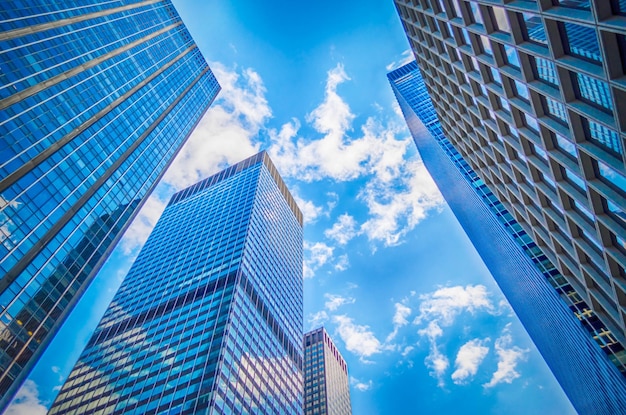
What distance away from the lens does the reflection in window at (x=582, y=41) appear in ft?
43.4

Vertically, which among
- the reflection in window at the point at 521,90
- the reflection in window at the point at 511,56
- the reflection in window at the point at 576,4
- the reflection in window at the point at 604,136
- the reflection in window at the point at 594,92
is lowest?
the reflection in window at the point at 604,136

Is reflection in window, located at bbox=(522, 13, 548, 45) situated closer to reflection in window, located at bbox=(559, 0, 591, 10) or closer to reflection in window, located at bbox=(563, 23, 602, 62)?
reflection in window, located at bbox=(563, 23, 602, 62)

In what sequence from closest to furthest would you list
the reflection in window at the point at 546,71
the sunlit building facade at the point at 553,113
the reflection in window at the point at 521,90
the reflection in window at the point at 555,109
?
the sunlit building facade at the point at 553,113 → the reflection in window at the point at 546,71 → the reflection in window at the point at 555,109 → the reflection in window at the point at 521,90

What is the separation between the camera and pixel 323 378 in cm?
14762

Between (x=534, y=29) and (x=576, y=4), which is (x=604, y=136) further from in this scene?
(x=534, y=29)

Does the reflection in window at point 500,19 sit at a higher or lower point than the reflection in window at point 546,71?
higher

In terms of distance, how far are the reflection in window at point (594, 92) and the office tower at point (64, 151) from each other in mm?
56808

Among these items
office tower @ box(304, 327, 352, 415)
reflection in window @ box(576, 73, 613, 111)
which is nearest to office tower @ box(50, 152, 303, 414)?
office tower @ box(304, 327, 352, 415)

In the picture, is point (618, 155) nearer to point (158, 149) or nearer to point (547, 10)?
point (547, 10)

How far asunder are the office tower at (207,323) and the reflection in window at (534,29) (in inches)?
2461

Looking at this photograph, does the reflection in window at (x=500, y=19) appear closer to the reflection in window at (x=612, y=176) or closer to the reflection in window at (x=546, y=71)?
the reflection in window at (x=546, y=71)

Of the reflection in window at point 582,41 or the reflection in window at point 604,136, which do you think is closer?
the reflection in window at point 582,41

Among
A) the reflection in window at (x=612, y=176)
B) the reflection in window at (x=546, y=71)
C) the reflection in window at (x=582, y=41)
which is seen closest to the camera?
the reflection in window at (x=582, y=41)

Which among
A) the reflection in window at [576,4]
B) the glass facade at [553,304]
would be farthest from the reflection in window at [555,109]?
the reflection in window at [576,4]
